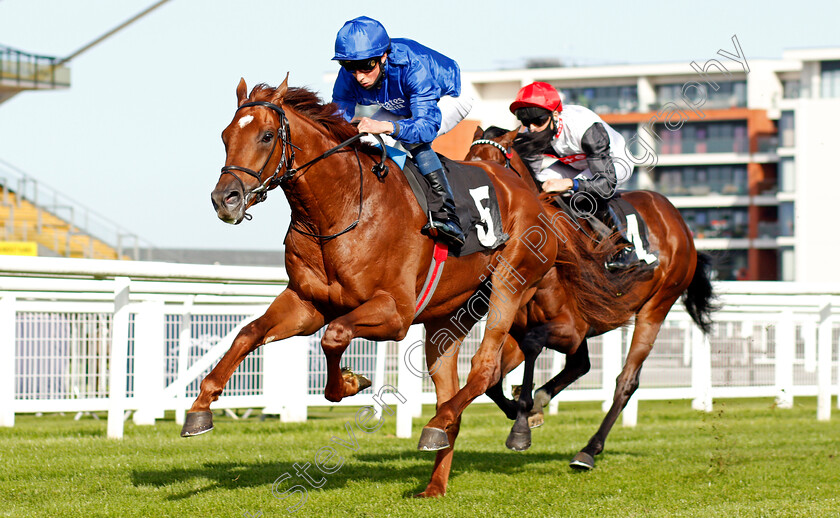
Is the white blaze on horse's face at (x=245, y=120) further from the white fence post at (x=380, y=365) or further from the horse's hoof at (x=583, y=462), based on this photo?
the white fence post at (x=380, y=365)

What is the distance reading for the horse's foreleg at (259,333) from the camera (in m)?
4.02

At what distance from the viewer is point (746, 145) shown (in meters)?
50.2

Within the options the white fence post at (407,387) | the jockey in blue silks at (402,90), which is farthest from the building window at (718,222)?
the jockey in blue silks at (402,90)

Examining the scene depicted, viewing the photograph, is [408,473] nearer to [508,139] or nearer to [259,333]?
[259,333]

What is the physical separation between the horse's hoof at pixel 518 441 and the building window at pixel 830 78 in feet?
144

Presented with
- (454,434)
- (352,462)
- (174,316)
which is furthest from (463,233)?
(174,316)

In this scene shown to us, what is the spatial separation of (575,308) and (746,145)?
155ft

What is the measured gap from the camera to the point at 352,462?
5969mm

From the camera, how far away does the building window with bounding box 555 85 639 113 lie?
52.2 m

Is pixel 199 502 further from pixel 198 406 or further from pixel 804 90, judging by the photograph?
pixel 804 90

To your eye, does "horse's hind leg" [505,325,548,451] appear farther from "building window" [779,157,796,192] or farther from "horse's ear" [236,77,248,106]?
"building window" [779,157,796,192]

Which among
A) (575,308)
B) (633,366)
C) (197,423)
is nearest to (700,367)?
(633,366)

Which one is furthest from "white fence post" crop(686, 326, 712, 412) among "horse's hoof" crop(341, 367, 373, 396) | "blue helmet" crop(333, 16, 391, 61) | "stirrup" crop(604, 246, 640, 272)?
"blue helmet" crop(333, 16, 391, 61)

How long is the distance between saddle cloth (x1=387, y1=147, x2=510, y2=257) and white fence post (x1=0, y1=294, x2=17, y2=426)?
3.37 meters
